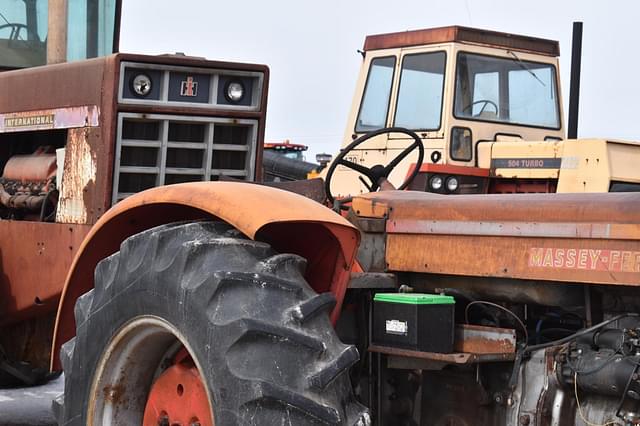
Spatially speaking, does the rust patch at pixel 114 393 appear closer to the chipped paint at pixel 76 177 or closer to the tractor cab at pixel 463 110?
the chipped paint at pixel 76 177

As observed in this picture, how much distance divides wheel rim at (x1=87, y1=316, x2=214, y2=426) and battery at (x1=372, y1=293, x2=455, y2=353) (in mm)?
752

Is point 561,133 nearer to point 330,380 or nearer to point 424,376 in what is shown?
point 424,376

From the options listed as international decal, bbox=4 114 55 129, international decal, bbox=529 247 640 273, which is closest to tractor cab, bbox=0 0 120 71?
international decal, bbox=4 114 55 129

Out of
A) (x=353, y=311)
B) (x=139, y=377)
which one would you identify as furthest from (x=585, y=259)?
(x=139, y=377)

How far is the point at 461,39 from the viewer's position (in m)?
11.0

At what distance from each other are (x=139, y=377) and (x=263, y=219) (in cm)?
92

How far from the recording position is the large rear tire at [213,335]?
3387mm

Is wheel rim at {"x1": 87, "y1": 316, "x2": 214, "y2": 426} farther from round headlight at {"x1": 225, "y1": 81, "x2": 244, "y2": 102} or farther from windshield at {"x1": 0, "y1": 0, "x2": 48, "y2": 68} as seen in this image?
windshield at {"x1": 0, "y1": 0, "x2": 48, "y2": 68}

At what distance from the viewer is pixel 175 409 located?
3963mm

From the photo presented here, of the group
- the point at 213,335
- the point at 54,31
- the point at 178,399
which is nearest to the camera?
the point at 213,335

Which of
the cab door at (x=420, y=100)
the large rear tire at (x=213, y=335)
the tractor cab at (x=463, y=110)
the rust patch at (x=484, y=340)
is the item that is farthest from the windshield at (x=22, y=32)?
the cab door at (x=420, y=100)

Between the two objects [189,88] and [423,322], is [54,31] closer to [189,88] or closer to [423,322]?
[189,88]

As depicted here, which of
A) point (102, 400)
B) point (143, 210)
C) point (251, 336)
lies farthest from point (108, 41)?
point (251, 336)

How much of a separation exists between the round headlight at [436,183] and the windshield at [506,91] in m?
0.66
